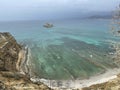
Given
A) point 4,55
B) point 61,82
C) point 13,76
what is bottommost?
point 61,82

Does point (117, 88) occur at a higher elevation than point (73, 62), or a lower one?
higher

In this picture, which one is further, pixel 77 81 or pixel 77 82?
pixel 77 81

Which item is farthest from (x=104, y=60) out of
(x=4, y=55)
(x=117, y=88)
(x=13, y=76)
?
(x=13, y=76)

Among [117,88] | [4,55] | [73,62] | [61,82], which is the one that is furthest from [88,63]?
[117,88]

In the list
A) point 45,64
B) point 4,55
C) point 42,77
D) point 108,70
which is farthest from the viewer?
point 45,64

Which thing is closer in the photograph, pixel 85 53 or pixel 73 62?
pixel 73 62

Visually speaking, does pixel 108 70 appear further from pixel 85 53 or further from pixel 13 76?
pixel 13 76

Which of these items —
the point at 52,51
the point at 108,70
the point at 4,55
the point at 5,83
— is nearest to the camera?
the point at 5,83

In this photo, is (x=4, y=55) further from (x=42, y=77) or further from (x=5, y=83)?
(x=5, y=83)

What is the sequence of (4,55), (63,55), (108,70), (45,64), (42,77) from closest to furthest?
(4,55) → (42,77) → (108,70) → (45,64) → (63,55)
